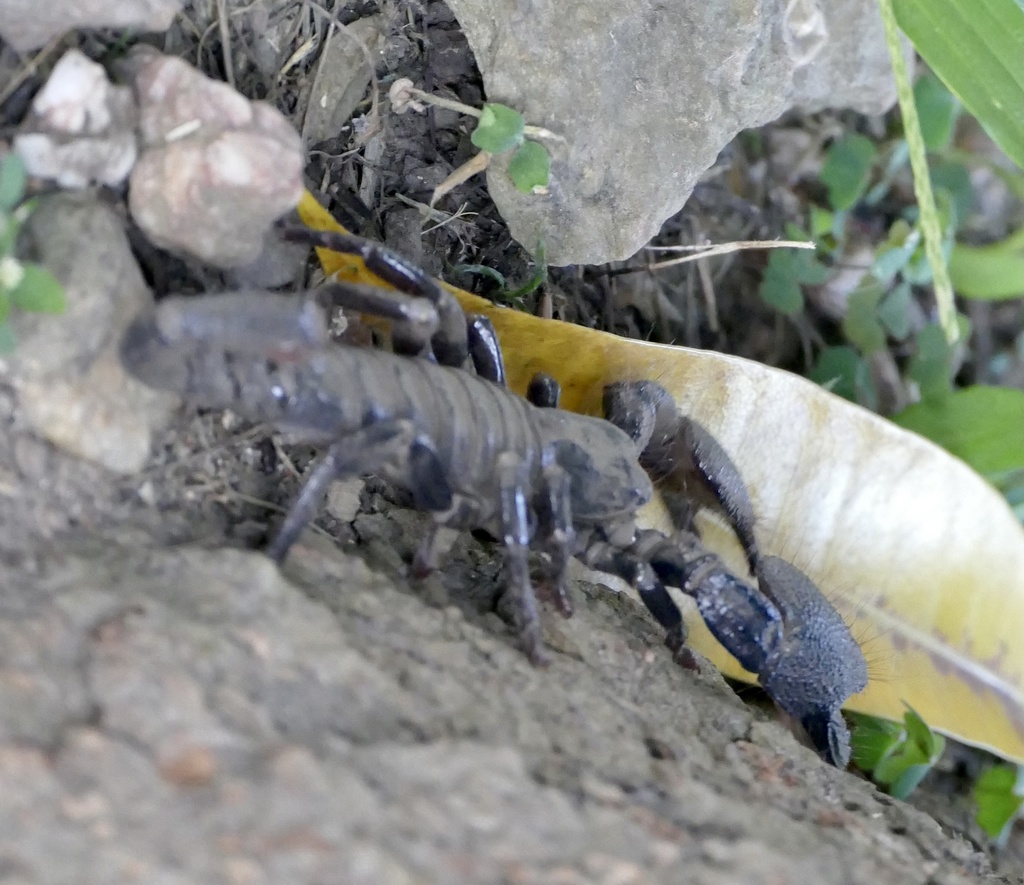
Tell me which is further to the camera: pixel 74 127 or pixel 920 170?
pixel 920 170

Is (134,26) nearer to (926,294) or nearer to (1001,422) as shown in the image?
(1001,422)

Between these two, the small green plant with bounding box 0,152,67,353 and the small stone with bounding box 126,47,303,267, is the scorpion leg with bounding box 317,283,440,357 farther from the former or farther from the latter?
the small green plant with bounding box 0,152,67,353

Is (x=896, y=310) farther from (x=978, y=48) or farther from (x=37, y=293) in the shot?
(x=37, y=293)

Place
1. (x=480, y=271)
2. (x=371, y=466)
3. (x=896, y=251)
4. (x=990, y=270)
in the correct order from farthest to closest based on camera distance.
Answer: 1. (x=990, y=270)
2. (x=896, y=251)
3. (x=480, y=271)
4. (x=371, y=466)

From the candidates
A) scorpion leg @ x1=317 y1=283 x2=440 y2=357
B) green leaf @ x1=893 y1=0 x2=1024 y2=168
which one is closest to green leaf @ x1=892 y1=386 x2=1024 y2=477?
green leaf @ x1=893 y1=0 x2=1024 y2=168

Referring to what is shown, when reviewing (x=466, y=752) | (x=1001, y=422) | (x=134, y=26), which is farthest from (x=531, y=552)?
(x=1001, y=422)

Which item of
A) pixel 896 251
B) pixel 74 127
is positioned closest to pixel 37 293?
pixel 74 127

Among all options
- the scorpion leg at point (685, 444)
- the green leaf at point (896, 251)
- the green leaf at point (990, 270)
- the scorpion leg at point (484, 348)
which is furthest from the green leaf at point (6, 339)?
the green leaf at point (990, 270)
